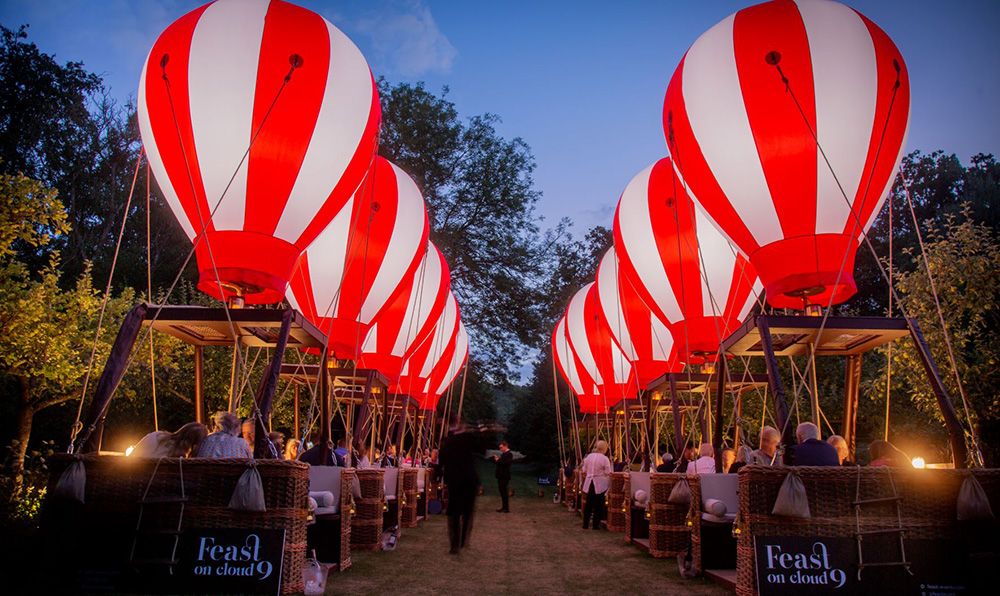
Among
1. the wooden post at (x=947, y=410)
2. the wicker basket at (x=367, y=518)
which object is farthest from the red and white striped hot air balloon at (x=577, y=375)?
the wooden post at (x=947, y=410)

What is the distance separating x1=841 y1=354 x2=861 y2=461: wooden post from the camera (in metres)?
6.24

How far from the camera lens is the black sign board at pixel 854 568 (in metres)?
3.99

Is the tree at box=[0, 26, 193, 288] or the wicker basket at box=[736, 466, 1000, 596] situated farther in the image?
the tree at box=[0, 26, 193, 288]

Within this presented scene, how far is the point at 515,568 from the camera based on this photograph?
252 inches

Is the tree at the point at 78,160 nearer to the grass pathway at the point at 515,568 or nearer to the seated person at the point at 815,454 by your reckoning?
the grass pathway at the point at 515,568

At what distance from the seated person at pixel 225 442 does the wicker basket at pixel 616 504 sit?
6.83m

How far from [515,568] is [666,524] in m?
1.87

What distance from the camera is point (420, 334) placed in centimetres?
1262

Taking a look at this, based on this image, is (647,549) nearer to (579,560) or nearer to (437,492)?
(579,560)

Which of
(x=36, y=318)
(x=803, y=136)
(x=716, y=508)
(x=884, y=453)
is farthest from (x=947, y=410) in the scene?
(x=36, y=318)

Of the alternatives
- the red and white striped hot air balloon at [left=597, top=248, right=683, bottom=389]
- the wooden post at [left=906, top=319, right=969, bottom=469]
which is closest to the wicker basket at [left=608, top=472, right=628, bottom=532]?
the red and white striped hot air balloon at [left=597, top=248, right=683, bottom=389]

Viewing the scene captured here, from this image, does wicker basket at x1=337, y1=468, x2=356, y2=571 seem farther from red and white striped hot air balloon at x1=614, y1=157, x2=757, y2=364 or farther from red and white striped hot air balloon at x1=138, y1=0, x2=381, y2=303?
red and white striped hot air balloon at x1=614, y1=157, x2=757, y2=364

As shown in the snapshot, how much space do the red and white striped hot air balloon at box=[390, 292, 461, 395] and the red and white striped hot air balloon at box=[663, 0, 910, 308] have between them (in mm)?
8424

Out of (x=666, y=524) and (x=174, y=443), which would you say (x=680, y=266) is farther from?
(x=174, y=443)
